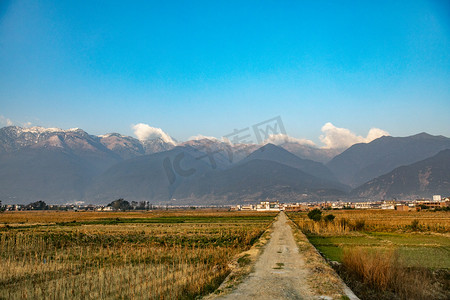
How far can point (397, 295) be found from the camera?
11.3 metres

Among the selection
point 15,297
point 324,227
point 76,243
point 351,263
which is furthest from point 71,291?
point 324,227

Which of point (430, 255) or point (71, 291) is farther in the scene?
point (430, 255)

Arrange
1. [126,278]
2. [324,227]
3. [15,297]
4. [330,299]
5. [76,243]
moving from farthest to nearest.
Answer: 1. [324,227]
2. [76,243]
3. [126,278]
4. [15,297]
5. [330,299]

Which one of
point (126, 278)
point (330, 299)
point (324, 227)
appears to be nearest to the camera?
point (330, 299)

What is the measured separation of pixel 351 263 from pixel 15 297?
12.2 metres

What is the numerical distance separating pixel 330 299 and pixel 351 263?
5942 millimetres

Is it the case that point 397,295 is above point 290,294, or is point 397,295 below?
below

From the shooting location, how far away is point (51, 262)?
17.9 m

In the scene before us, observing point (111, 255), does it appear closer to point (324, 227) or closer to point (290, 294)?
point (290, 294)

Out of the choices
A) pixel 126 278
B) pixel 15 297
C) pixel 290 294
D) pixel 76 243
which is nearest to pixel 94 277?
pixel 126 278

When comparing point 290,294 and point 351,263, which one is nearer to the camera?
point 290,294

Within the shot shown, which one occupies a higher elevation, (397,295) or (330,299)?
(330,299)

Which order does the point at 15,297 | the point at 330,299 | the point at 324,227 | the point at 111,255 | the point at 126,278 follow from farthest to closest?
the point at 324,227 → the point at 111,255 → the point at 126,278 → the point at 15,297 → the point at 330,299

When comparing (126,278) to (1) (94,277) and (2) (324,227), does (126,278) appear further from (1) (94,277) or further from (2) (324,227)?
(2) (324,227)
